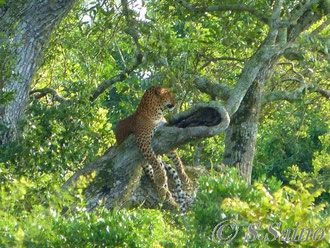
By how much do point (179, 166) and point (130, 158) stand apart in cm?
145

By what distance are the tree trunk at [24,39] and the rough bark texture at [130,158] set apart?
1.10 m

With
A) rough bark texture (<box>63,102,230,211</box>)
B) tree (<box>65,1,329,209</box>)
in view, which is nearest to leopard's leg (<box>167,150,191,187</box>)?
tree (<box>65,1,329,209</box>)

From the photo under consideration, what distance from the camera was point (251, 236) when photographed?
6.81 metres

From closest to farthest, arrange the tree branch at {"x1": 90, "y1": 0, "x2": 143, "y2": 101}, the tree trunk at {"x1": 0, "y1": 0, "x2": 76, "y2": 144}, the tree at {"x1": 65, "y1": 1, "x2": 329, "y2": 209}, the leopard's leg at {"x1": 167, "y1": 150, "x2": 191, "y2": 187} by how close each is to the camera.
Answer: the tree trunk at {"x1": 0, "y1": 0, "x2": 76, "y2": 144}, the tree at {"x1": 65, "y1": 1, "x2": 329, "y2": 209}, the leopard's leg at {"x1": 167, "y1": 150, "x2": 191, "y2": 187}, the tree branch at {"x1": 90, "y1": 0, "x2": 143, "y2": 101}

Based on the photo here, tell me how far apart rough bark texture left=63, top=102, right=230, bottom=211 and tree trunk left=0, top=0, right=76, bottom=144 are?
1.10 meters

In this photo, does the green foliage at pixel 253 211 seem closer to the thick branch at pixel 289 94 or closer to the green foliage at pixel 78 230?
the green foliage at pixel 78 230

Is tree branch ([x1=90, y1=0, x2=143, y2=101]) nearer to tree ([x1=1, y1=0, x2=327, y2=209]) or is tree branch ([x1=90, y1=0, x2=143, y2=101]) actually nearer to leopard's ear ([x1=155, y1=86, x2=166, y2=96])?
tree ([x1=1, y1=0, x2=327, y2=209])

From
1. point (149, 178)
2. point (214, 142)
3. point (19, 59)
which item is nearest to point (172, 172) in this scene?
point (149, 178)

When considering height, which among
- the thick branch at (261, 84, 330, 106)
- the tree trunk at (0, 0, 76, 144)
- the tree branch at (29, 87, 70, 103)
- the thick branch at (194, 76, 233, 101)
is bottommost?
the thick branch at (261, 84, 330, 106)

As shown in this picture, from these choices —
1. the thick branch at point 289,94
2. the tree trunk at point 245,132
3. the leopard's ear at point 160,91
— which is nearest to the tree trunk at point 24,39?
the leopard's ear at point 160,91

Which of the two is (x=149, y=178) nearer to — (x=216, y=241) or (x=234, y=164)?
(x=234, y=164)

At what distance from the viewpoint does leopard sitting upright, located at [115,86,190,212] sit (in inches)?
446

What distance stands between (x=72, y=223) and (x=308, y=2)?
6.08 meters

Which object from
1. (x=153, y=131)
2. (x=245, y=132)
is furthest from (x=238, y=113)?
(x=153, y=131)
